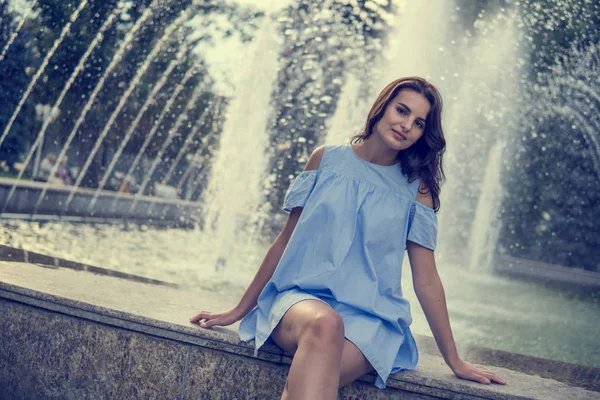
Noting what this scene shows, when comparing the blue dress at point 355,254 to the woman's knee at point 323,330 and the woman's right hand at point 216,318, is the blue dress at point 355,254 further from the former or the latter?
the woman's knee at point 323,330

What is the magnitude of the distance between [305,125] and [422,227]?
46.8 ft

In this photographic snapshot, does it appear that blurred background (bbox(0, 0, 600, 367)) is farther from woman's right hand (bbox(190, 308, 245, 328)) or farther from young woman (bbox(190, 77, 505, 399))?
woman's right hand (bbox(190, 308, 245, 328))

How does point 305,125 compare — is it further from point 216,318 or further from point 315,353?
point 315,353

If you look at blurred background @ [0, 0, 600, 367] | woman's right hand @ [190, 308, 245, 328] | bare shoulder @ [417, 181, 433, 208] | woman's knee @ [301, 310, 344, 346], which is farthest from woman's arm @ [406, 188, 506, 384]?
blurred background @ [0, 0, 600, 367]

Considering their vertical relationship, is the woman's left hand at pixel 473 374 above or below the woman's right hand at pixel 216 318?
above

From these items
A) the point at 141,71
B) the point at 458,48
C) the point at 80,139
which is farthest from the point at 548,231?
the point at 80,139

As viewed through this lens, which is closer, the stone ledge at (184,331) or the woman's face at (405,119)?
the stone ledge at (184,331)

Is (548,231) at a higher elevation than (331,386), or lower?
lower

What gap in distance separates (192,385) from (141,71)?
19976mm

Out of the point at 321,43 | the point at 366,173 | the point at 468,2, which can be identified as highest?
the point at 468,2

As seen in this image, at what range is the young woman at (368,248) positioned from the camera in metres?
2.54

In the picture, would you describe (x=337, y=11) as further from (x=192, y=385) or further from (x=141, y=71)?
(x=192, y=385)

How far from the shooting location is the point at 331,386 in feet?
7.25

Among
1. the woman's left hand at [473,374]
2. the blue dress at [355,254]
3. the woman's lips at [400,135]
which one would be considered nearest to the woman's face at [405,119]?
the woman's lips at [400,135]
